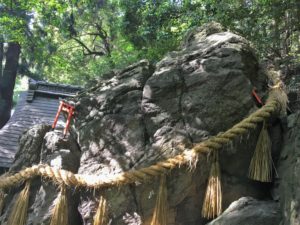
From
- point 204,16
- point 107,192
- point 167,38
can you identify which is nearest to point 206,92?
point 107,192

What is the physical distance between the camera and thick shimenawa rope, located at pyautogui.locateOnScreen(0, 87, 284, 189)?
3299 millimetres

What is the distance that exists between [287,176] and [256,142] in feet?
1.61

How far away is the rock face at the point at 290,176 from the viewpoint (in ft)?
8.63

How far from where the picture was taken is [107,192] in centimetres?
366

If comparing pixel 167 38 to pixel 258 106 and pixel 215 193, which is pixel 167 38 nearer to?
pixel 258 106

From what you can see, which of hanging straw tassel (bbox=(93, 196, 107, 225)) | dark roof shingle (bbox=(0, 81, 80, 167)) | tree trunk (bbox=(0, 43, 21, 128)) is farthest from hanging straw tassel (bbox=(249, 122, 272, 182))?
tree trunk (bbox=(0, 43, 21, 128))

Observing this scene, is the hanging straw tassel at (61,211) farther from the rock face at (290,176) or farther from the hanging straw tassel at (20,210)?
the rock face at (290,176)

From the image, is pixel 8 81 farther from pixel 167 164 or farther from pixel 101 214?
pixel 167 164

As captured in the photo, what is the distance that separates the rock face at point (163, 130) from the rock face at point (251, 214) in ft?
1.11

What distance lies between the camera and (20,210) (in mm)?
3775

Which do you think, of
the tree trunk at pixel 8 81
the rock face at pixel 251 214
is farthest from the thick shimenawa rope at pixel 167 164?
the tree trunk at pixel 8 81

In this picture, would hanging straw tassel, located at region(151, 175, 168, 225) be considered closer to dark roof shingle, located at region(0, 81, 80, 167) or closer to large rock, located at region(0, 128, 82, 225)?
large rock, located at region(0, 128, 82, 225)

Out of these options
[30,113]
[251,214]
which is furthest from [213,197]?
[30,113]

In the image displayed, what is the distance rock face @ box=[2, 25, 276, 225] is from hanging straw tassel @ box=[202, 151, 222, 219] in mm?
118
